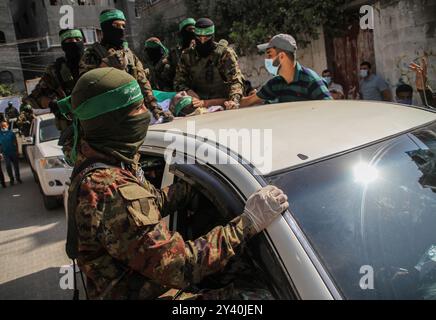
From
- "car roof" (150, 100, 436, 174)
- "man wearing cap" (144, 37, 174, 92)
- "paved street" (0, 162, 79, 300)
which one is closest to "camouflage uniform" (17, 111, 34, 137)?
"paved street" (0, 162, 79, 300)

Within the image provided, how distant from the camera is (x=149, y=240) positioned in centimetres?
146

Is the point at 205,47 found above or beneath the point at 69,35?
beneath

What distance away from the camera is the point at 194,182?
1.72 m

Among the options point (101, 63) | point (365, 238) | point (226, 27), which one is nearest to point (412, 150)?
point (365, 238)

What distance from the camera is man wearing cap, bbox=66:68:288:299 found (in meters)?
1.45

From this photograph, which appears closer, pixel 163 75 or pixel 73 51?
pixel 73 51

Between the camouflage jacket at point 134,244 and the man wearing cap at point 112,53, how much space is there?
2.45 metres

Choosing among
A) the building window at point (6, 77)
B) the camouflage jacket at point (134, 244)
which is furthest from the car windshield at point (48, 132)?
the building window at point (6, 77)

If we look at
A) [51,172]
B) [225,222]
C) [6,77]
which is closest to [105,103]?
[225,222]

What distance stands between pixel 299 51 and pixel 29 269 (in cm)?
741

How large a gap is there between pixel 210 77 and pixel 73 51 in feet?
5.00

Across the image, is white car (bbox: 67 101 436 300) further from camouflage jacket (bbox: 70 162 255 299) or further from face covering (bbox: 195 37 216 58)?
face covering (bbox: 195 37 216 58)
